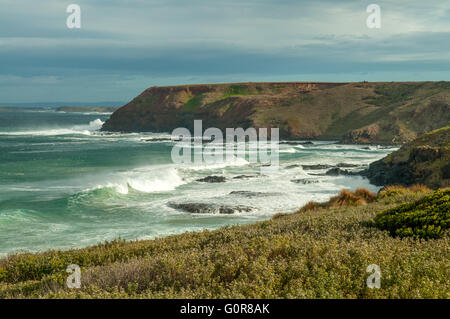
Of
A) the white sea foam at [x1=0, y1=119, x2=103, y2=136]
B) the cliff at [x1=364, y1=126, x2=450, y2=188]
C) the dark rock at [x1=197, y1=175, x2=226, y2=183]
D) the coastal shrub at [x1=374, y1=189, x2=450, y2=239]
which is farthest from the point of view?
the white sea foam at [x1=0, y1=119, x2=103, y2=136]

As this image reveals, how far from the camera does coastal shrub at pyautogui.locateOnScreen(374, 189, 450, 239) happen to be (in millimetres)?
9258

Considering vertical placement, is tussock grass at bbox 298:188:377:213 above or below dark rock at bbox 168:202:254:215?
above

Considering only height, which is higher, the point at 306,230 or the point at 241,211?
the point at 306,230

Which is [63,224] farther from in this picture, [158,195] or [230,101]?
[230,101]

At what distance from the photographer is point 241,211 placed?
25500 millimetres

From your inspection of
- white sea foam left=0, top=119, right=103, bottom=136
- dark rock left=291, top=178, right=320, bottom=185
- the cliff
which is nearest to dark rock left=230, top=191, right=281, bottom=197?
dark rock left=291, top=178, right=320, bottom=185

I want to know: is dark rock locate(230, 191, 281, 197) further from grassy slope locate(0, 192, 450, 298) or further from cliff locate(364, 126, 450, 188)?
grassy slope locate(0, 192, 450, 298)

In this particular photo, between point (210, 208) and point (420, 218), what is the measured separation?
55.8ft

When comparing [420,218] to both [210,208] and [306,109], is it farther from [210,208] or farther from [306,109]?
[306,109]

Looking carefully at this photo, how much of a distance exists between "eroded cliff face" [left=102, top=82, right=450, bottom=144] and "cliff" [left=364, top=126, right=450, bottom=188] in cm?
3914

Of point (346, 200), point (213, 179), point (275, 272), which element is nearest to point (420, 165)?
point (346, 200)

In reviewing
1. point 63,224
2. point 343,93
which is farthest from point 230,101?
point 63,224
